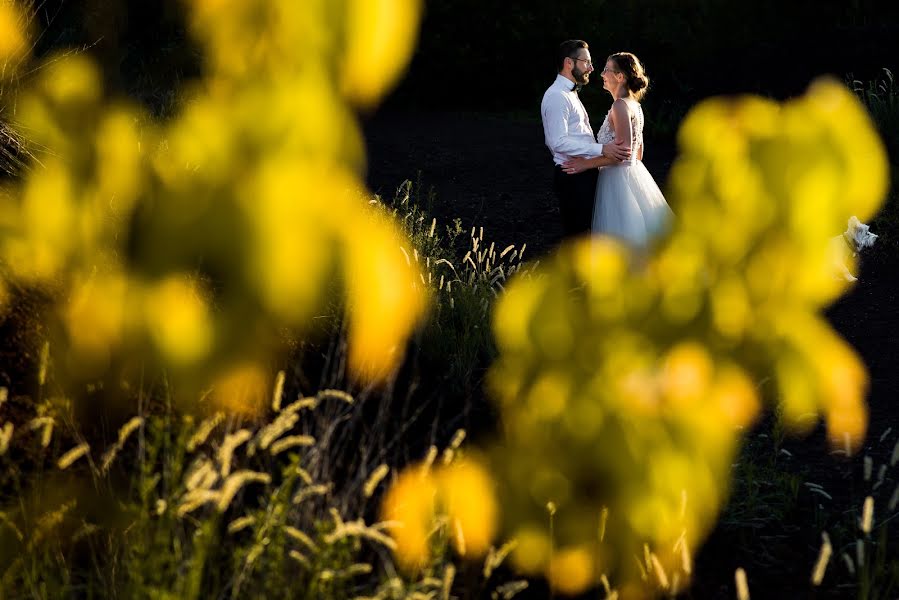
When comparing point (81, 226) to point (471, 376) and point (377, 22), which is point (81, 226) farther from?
point (471, 376)

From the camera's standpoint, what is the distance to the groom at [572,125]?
538cm

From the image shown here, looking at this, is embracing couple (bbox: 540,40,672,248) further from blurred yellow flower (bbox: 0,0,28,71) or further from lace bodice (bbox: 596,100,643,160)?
blurred yellow flower (bbox: 0,0,28,71)

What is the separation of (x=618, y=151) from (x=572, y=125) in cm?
28

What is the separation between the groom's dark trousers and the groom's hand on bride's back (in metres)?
0.28

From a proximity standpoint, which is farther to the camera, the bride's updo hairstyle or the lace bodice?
the lace bodice

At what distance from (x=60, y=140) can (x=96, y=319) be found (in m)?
0.46

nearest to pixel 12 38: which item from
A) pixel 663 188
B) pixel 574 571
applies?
pixel 574 571

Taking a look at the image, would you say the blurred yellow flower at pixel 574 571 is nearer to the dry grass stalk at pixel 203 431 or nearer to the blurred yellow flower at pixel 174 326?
the dry grass stalk at pixel 203 431

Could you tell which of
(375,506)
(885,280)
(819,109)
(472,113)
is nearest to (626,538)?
(375,506)

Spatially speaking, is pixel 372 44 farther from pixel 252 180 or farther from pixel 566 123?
pixel 566 123

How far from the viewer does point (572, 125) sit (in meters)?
5.48

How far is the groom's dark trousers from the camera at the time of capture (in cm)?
Answer: 566

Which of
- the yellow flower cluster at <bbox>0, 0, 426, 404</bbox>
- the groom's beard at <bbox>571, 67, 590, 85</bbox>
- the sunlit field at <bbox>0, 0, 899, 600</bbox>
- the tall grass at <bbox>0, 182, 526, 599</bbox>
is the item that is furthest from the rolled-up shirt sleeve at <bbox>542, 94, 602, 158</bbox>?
the yellow flower cluster at <bbox>0, 0, 426, 404</bbox>

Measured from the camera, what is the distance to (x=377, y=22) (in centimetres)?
125
